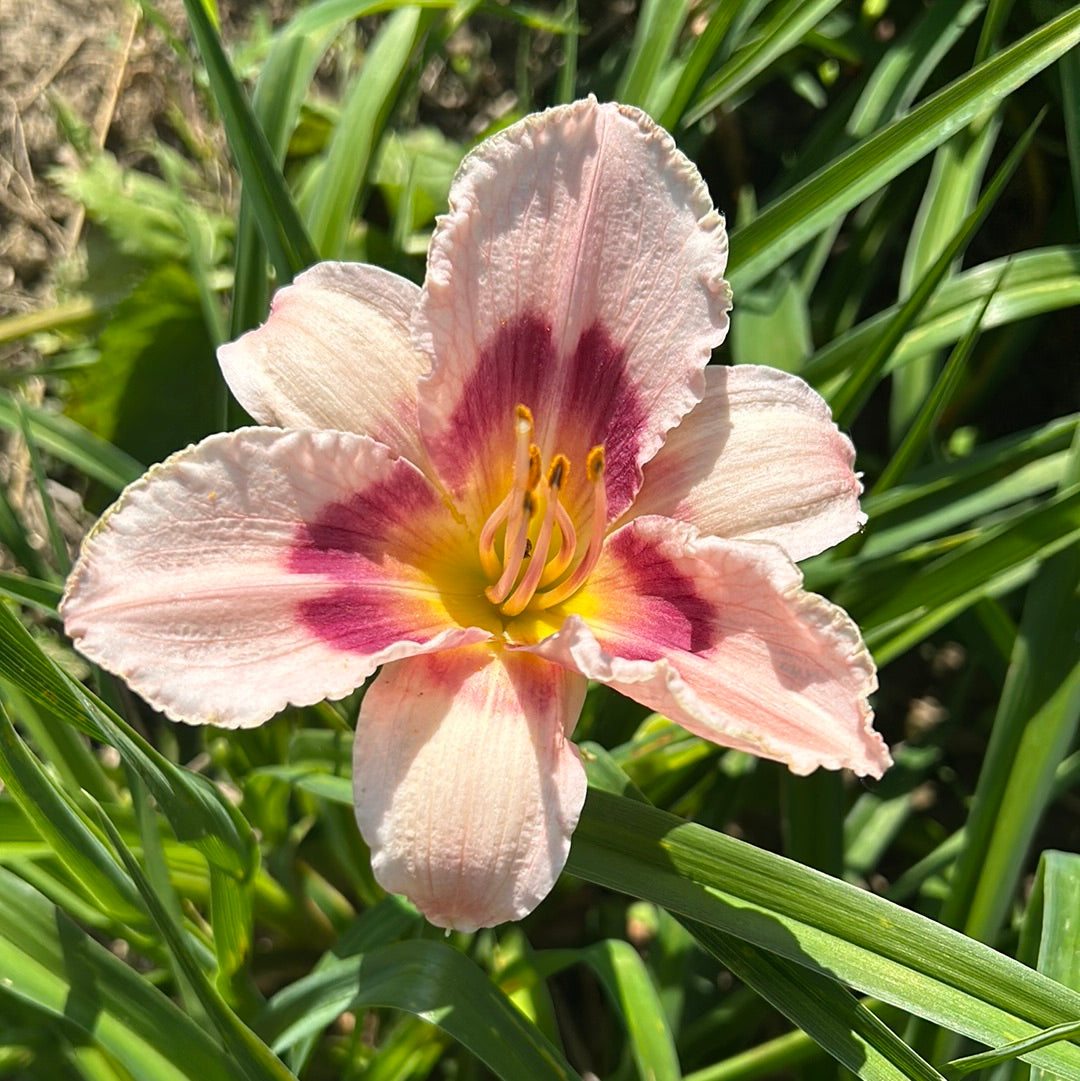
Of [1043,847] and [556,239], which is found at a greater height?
[556,239]

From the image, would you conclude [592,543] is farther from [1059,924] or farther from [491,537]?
[1059,924]

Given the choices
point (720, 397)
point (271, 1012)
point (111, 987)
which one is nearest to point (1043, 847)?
point (720, 397)

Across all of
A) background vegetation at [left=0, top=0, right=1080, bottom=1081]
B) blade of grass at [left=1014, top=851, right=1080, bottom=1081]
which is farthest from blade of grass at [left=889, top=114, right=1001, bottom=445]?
blade of grass at [left=1014, top=851, right=1080, bottom=1081]

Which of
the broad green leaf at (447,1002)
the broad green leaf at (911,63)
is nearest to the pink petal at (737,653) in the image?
the broad green leaf at (447,1002)

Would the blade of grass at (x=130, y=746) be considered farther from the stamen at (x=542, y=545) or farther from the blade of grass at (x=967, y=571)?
the blade of grass at (x=967, y=571)

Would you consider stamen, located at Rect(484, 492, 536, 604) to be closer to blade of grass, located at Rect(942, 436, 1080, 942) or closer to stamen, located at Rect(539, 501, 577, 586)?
stamen, located at Rect(539, 501, 577, 586)

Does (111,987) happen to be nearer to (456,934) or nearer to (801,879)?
(456,934)
